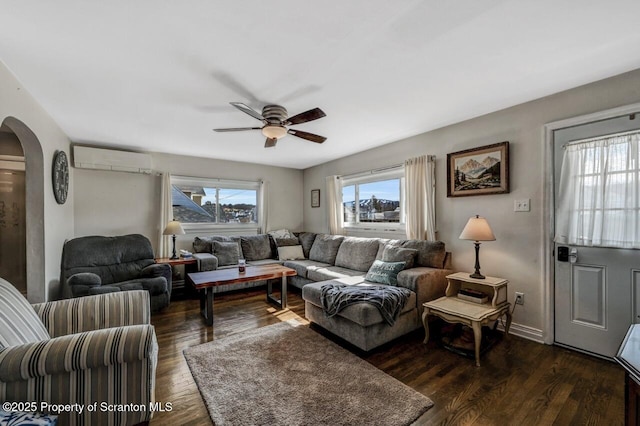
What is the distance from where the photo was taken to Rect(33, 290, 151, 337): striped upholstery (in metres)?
1.70

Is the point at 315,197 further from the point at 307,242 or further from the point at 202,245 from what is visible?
the point at 202,245

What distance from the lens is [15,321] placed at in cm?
131

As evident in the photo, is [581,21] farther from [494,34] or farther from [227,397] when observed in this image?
[227,397]

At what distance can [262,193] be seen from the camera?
5504mm

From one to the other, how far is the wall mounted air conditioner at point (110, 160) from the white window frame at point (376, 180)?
11.1 feet

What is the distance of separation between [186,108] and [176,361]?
2.41m

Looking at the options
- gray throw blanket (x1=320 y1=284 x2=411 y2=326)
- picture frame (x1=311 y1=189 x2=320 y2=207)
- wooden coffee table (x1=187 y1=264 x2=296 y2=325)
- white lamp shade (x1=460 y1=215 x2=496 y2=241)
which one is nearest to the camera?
gray throw blanket (x1=320 y1=284 x2=411 y2=326)

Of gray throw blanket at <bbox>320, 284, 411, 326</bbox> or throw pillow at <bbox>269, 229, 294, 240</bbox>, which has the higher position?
throw pillow at <bbox>269, 229, 294, 240</bbox>

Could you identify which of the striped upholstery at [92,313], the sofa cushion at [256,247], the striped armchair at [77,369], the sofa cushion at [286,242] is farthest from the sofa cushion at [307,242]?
the striped armchair at [77,369]

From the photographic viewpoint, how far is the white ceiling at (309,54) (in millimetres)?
1466

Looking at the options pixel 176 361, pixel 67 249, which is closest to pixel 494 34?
pixel 176 361

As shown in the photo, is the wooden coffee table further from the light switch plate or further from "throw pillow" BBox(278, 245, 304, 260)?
the light switch plate

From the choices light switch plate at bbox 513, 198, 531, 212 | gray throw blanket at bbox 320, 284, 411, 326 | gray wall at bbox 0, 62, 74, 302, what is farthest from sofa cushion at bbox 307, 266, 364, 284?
gray wall at bbox 0, 62, 74, 302

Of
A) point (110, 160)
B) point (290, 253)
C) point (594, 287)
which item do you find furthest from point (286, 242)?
point (594, 287)
